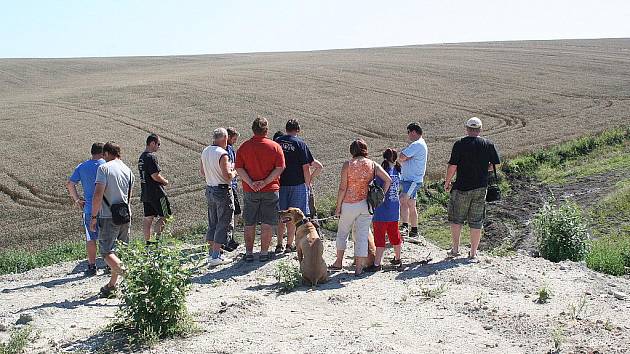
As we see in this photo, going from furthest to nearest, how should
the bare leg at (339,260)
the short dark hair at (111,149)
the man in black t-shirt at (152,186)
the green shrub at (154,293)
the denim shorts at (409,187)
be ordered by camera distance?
the denim shorts at (409,187) < the man in black t-shirt at (152,186) < the bare leg at (339,260) < the short dark hair at (111,149) < the green shrub at (154,293)

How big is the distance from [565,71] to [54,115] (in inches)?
1313

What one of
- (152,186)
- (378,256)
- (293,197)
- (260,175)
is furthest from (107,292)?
(378,256)

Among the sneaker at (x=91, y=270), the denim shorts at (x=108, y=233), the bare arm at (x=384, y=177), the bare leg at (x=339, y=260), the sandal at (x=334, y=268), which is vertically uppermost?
the bare arm at (x=384, y=177)

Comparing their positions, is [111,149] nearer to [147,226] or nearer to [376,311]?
[147,226]

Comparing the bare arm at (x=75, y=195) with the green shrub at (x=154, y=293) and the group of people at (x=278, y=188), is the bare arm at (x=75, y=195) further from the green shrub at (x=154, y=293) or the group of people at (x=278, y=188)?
the green shrub at (x=154, y=293)

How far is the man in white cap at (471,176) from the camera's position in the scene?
361 inches

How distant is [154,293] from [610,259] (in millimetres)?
7352

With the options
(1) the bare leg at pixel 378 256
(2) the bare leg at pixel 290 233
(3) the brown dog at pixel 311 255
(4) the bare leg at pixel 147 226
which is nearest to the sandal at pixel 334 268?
(1) the bare leg at pixel 378 256

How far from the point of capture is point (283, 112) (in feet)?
107

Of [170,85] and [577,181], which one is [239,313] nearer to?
[577,181]

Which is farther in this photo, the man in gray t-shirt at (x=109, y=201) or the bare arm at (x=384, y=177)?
the bare arm at (x=384, y=177)

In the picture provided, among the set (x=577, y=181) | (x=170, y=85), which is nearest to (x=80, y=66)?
(x=170, y=85)

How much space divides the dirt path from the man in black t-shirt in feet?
4.33

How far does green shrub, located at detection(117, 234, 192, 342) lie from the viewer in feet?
21.3
